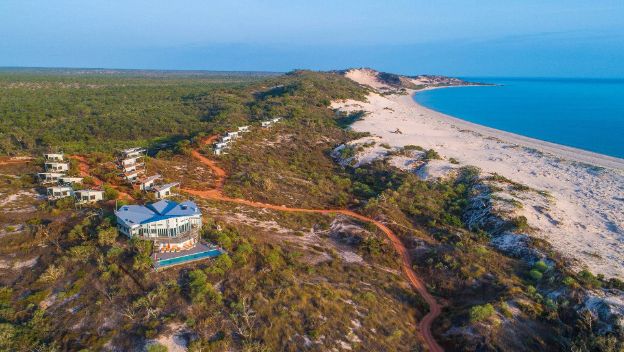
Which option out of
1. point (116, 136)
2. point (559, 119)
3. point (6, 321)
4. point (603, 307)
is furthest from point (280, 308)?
point (559, 119)

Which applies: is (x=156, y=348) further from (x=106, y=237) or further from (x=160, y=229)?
(x=106, y=237)

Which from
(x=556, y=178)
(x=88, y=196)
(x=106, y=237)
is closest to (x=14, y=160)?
(x=88, y=196)

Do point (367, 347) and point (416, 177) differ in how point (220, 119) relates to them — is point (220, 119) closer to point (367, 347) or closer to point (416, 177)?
point (416, 177)

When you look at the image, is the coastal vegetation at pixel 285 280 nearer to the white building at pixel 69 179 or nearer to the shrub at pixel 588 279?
the shrub at pixel 588 279

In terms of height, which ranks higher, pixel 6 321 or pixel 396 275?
pixel 6 321

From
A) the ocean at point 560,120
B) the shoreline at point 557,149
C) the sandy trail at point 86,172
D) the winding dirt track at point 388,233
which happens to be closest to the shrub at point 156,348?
the winding dirt track at point 388,233
